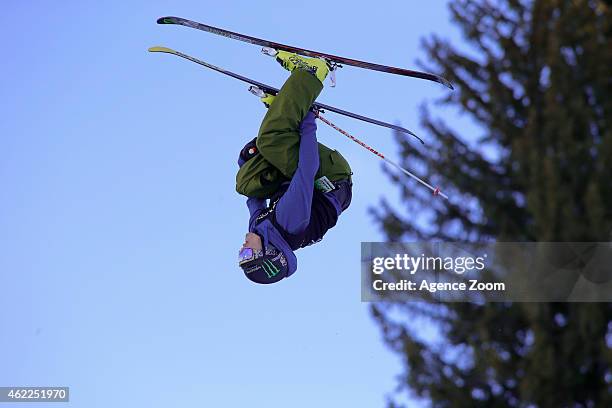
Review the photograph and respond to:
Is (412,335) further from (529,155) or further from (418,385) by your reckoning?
(529,155)

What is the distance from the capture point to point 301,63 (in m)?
8.70

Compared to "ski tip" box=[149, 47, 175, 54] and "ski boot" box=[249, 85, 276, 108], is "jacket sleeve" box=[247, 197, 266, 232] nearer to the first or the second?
"ski boot" box=[249, 85, 276, 108]

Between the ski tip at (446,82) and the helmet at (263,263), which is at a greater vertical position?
the ski tip at (446,82)

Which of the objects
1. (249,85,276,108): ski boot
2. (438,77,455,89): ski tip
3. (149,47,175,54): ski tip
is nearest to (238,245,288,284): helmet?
(249,85,276,108): ski boot

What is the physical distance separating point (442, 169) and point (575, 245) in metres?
1.30

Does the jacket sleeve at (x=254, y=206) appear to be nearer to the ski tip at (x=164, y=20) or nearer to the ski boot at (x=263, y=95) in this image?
the ski boot at (x=263, y=95)

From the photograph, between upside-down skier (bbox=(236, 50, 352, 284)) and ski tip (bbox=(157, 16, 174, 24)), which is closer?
upside-down skier (bbox=(236, 50, 352, 284))

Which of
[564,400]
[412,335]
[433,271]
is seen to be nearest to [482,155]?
[433,271]

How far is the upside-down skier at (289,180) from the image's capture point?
27.6ft

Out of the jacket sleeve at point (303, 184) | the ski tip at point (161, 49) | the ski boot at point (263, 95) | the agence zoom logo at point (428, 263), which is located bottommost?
the agence zoom logo at point (428, 263)

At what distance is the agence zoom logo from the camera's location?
8.45 meters

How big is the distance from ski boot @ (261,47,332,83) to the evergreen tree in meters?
1.01

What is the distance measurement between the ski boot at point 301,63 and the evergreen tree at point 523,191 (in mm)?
1005

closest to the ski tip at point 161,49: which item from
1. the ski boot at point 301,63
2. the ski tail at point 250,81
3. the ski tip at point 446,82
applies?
the ski tail at point 250,81
